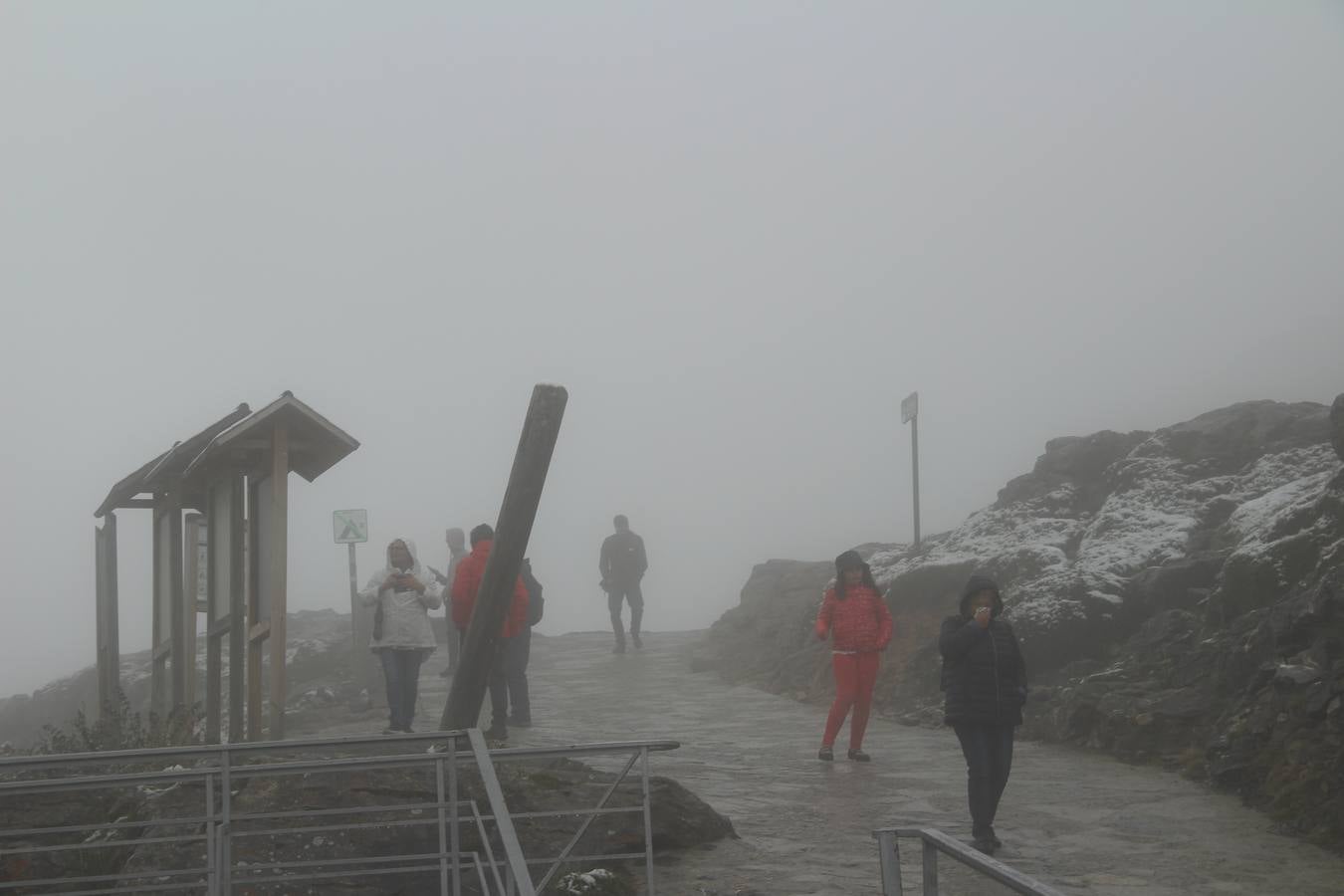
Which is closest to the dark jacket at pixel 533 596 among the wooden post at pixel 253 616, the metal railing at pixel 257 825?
the wooden post at pixel 253 616

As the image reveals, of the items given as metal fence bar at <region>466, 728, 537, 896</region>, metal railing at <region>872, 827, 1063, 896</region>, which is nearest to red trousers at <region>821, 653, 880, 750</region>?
metal fence bar at <region>466, 728, 537, 896</region>

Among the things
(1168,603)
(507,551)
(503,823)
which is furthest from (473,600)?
(503,823)

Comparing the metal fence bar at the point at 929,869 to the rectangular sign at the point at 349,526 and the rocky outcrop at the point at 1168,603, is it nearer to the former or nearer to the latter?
the rocky outcrop at the point at 1168,603

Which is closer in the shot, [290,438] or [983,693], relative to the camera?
[983,693]

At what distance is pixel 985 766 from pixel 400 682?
17.5 ft

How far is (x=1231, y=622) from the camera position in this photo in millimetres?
11969

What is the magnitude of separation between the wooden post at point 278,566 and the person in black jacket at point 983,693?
186 inches

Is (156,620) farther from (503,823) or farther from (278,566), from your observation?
(503,823)

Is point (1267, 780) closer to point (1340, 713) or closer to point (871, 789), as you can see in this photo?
point (1340, 713)

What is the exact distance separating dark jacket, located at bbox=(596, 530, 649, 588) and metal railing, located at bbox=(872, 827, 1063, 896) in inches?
650

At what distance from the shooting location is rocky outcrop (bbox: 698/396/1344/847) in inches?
378

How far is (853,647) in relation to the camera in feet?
37.6

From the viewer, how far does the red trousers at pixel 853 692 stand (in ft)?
37.3

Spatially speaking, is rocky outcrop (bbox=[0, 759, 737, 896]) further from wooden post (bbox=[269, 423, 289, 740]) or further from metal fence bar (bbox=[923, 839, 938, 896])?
metal fence bar (bbox=[923, 839, 938, 896])
